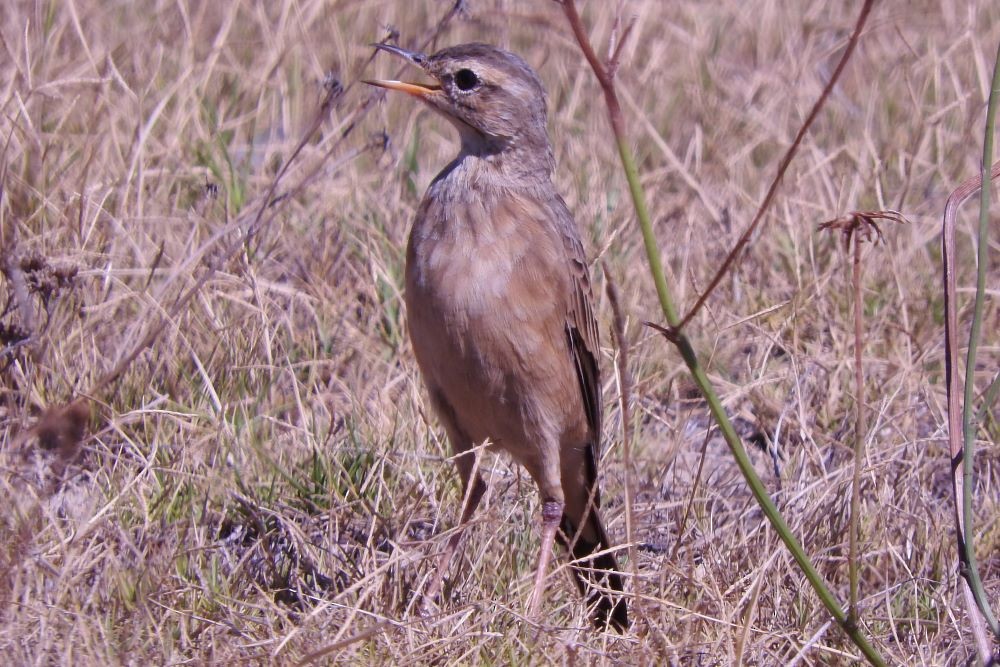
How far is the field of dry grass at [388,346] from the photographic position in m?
4.34

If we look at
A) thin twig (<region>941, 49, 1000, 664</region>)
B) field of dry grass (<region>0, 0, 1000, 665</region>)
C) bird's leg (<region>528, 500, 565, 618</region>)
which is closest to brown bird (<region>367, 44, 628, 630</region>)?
bird's leg (<region>528, 500, 565, 618</region>)

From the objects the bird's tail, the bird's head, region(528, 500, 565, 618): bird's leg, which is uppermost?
the bird's head

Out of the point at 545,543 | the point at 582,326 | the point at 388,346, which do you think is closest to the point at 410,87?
the point at 582,326

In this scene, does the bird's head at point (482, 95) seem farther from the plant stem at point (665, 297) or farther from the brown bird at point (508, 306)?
the plant stem at point (665, 297)

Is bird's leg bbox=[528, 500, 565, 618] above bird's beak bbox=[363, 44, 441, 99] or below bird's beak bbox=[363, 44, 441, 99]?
below

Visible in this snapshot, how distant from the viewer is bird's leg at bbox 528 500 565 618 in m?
4.47

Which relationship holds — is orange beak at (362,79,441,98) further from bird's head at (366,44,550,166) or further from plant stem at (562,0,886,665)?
plant stem at (562,0,886,665)

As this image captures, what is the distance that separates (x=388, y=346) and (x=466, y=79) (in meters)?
1.47

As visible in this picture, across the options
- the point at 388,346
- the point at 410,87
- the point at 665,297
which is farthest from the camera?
the point at 388,346

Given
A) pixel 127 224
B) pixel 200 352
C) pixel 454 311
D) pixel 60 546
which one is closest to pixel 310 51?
pixel 127 224

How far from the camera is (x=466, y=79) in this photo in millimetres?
5168

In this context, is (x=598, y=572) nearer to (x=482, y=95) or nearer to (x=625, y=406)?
(x=625, y=406)

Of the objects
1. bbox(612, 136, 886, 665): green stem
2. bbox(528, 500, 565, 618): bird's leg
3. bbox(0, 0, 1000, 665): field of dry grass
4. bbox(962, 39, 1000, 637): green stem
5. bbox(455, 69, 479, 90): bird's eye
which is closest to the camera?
bbox(612, 136, 886, 665): green stem

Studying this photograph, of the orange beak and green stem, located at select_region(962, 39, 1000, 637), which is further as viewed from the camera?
the orange beak
